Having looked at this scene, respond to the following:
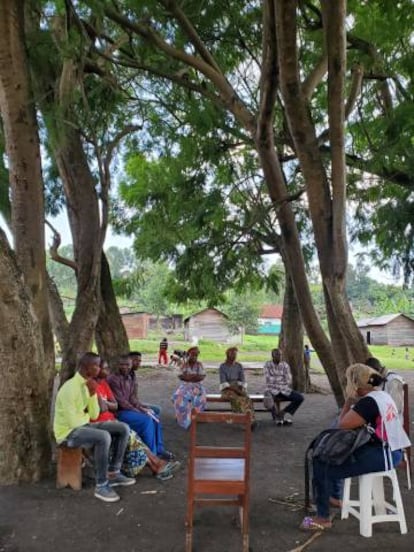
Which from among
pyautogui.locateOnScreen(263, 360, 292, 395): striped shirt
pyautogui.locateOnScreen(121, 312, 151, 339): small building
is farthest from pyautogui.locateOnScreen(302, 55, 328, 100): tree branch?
pyautogui.locateOnScreen(121, 312, 151, 339): small building

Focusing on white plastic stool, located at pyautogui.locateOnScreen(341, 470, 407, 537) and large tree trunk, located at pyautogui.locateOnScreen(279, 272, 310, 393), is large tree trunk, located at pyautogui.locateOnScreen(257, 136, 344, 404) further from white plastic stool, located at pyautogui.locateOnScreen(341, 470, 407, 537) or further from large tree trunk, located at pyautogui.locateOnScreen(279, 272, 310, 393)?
large tree trunk, located at pyautogui.locateOnScreen(279, 272, 310, 393)

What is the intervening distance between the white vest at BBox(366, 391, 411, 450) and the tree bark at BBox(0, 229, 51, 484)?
3152mm

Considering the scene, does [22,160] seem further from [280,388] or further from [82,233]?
[280,388]

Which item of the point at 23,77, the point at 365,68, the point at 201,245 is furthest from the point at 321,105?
the point at 23,77

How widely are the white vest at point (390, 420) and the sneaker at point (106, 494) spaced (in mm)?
2432

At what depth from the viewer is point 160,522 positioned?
4328 mm

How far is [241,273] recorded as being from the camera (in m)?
13.7

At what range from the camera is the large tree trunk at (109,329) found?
890 centimetres

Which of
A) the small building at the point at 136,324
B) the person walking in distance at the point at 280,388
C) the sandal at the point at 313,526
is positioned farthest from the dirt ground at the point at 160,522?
the small building at the point at 136,324

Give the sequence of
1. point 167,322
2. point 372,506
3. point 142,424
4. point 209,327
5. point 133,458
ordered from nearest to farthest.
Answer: point 372,506
point 133,458
point 142,424
point 209,327
point 167,322

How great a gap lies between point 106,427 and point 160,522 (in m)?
1.17

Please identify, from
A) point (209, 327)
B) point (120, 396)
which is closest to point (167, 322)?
point (209, 327)

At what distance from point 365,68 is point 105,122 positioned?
156 inches

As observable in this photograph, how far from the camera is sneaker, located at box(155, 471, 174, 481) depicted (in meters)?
5.52
